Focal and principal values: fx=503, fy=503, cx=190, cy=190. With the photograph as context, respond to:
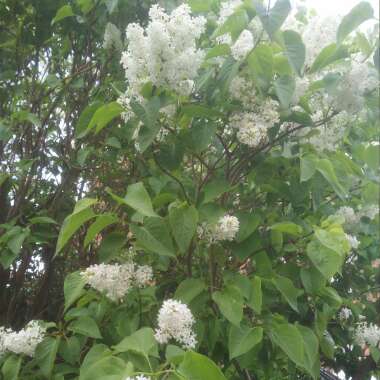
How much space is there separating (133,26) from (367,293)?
69.3 inches

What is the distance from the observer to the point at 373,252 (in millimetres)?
2287

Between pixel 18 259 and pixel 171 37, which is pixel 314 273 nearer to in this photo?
pixel 171 37

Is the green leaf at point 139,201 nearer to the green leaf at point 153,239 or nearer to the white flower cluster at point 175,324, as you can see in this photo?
the green leaf at point 153,239

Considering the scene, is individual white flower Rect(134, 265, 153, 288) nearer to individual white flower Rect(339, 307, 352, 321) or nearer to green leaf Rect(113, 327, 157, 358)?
green leaf Rect(113, 327, 157, 358)

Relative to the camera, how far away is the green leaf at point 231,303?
4.24 ft

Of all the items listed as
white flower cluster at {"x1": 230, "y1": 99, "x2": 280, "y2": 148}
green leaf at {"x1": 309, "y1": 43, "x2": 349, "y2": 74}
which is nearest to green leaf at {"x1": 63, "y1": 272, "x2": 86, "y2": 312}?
white flower cluster at {"x1": 230, "y1": 99, "x2": 280, "y2": 148}

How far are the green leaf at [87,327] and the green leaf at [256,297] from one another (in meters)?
0.45

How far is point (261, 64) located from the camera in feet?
4.32

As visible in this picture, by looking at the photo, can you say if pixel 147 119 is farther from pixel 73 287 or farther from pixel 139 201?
pixel 73 287

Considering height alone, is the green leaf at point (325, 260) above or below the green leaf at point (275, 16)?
below

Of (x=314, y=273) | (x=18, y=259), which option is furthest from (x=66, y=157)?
(x=314, y=273)

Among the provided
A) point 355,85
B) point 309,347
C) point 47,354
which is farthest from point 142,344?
point 355,85

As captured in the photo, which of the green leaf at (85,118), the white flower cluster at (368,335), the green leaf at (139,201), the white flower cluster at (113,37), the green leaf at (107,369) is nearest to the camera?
the green leaf at (107,369)

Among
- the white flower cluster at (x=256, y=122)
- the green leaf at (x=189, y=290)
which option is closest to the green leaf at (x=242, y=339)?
the green leaf at (x=189, y=290)
